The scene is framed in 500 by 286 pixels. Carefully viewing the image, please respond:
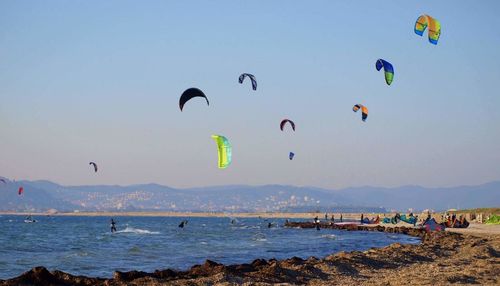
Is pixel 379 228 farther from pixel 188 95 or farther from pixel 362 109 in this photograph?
pixel 188 95

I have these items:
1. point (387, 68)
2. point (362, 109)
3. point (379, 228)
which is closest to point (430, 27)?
point (387, 68)

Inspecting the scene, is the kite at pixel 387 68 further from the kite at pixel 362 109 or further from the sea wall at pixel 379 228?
the sea wall at pixel 379 228

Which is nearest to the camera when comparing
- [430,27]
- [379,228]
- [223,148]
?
[223,148]

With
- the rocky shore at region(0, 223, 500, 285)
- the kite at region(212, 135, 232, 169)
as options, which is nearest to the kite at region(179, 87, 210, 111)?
the kite at region(212, 135, 232, 169)

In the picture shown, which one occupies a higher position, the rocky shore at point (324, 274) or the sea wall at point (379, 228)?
the sea wall at point (379, 228)

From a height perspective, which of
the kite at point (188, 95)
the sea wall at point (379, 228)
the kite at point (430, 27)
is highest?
the kite at point (430, 27)

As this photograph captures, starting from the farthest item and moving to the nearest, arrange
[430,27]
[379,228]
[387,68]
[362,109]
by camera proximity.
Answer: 1. [379,228]
2. [362,109]
3. [387,68]
4. [430,27]

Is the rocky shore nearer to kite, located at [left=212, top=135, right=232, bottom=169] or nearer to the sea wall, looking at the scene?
kite, located at [left=212, top=135, right=232, bottom=169]

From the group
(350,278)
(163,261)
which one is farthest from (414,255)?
(163,261)

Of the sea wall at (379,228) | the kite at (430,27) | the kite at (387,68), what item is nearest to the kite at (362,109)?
the kite at (387,68)

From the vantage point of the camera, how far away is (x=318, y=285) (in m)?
14.5

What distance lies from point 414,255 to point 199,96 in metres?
9.14

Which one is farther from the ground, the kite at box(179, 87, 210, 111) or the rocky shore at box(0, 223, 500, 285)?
the kite at box(179, 87, 210, 111)

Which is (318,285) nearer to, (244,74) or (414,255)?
(414,255)
